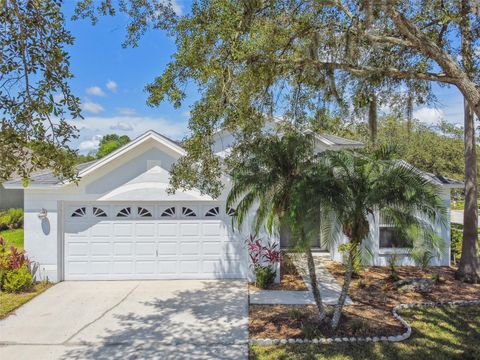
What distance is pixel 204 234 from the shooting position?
12.2 metres

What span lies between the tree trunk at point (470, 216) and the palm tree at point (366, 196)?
578 cm

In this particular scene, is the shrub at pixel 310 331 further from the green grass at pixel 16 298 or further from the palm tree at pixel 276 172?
the green grass at pixel 16 298

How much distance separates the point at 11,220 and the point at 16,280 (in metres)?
13.3

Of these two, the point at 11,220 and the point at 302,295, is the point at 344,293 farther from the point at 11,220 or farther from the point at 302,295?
the point at 11,220

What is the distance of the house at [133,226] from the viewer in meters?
11.6

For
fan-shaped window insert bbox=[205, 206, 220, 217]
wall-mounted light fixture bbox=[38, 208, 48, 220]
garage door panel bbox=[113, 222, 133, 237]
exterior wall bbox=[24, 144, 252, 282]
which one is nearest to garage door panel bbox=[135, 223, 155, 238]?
garage door panel bbox=[113, 222, 133, 237]

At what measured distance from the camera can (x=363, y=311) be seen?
896cm

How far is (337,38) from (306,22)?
1.12 meters

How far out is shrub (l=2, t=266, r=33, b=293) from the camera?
10594mm

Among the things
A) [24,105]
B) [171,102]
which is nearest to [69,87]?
[24,105]

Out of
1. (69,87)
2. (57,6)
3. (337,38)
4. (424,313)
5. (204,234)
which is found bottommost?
(424,313)

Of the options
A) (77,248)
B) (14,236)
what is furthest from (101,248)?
(14,236)

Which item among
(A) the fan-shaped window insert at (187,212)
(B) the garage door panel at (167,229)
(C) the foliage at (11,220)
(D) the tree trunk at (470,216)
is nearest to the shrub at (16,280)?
(B) the garage door panel at (167,229)

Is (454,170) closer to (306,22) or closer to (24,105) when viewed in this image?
(306,22)
